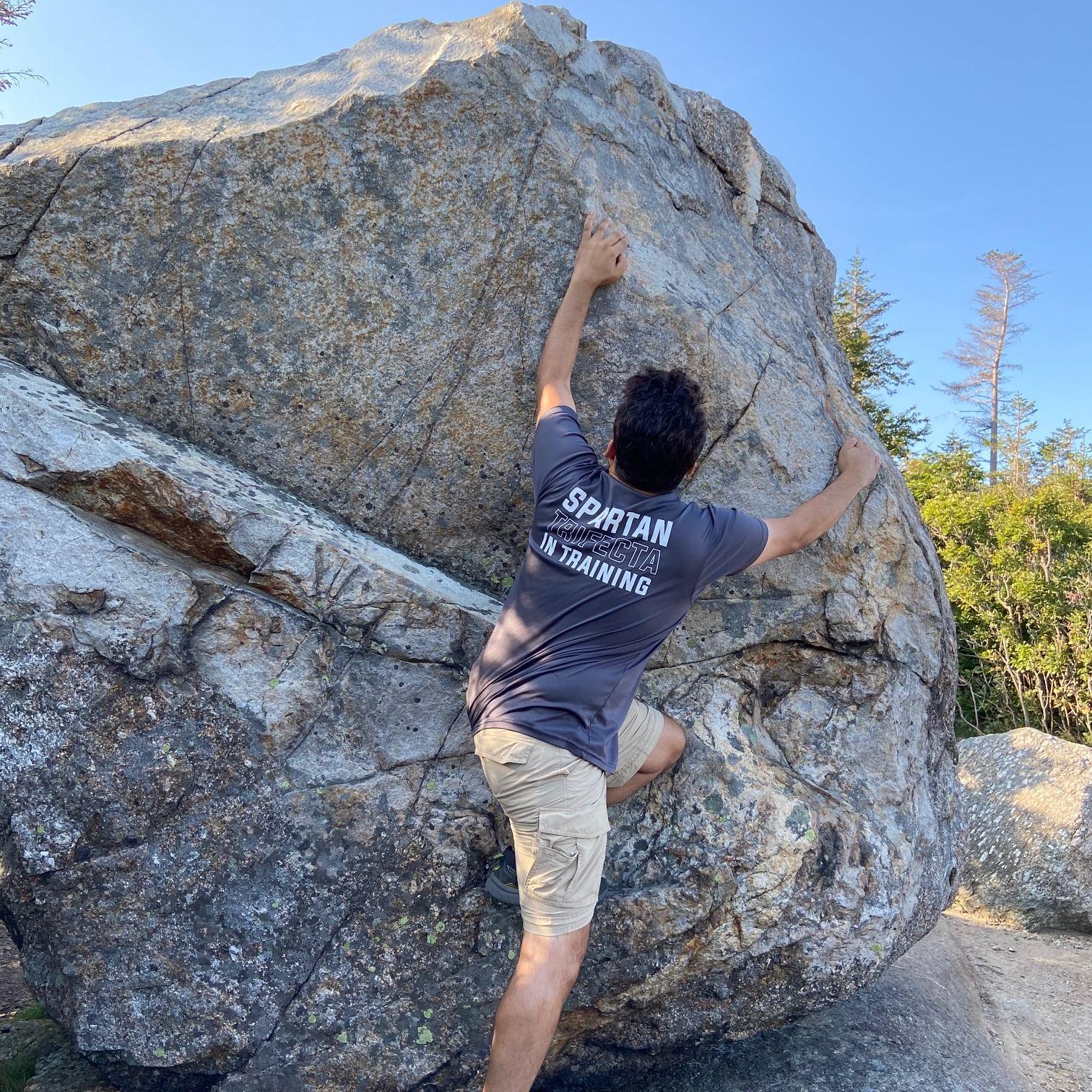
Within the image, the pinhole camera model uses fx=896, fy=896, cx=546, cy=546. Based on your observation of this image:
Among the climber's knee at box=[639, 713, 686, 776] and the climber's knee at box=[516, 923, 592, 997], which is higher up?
the climber's knee at box=[639, 713, 686, 776]

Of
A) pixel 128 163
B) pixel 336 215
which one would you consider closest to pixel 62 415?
pixel 128 163

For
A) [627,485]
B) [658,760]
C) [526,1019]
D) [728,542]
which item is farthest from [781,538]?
[526,1019]

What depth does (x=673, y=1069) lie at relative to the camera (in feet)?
11.4

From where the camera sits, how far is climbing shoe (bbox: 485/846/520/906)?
2857 mm

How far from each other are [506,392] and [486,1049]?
2241 mm

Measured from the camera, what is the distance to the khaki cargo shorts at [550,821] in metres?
2.54

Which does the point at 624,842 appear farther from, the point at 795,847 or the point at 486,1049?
the point at 486,1049

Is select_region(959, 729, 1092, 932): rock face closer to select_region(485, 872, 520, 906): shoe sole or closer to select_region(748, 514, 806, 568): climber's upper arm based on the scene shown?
select_region(748, 514, 806, 568): climber's upper arm

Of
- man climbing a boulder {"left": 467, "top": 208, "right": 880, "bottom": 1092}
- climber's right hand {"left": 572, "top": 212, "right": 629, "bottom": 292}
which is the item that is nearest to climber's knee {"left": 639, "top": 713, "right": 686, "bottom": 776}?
man climbing a boulder {"left": 467, "top": 208, "right": 880, "bottom": 1092}

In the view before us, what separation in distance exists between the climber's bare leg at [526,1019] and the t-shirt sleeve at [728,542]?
3.79 ft

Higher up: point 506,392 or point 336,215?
point 336,215

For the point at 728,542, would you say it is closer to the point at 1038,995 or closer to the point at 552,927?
the point at 552,927

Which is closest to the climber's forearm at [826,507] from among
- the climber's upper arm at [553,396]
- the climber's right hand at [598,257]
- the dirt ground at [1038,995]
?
the climber's upper arm at [553,396]

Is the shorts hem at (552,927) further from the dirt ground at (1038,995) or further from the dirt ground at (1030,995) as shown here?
the dirt ground at (1038,995)
